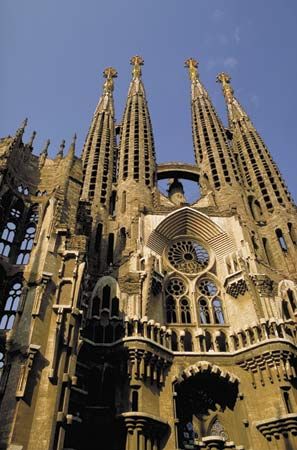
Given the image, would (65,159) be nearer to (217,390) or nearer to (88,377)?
(88,377)

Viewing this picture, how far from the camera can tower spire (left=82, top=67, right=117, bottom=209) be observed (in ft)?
103

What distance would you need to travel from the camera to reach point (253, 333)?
66.9 ft

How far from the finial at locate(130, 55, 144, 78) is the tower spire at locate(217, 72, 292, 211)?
12711 millimetres

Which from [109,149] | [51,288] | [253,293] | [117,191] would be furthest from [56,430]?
[109,149]

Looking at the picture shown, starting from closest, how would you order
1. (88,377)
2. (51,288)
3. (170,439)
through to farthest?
(51,288) < (170,439) < (88,377)

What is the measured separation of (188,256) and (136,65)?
33.7m

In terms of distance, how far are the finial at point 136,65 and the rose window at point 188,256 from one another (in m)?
29.2

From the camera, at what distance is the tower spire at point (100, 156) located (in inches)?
1238

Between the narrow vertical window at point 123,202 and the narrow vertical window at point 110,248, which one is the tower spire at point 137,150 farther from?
the narrow vertical window at point 110,248

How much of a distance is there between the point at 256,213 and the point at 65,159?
15.4 m

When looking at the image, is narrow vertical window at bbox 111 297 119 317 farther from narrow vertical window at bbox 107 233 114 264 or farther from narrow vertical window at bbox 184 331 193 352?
narrow vertical window at bbox 107 233 114 264

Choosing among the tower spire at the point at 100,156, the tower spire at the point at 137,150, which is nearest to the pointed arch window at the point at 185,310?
the tower spire at the point at 137,150

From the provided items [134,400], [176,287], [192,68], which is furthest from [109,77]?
[134,400]

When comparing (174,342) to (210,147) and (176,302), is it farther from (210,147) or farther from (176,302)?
(210,147)
